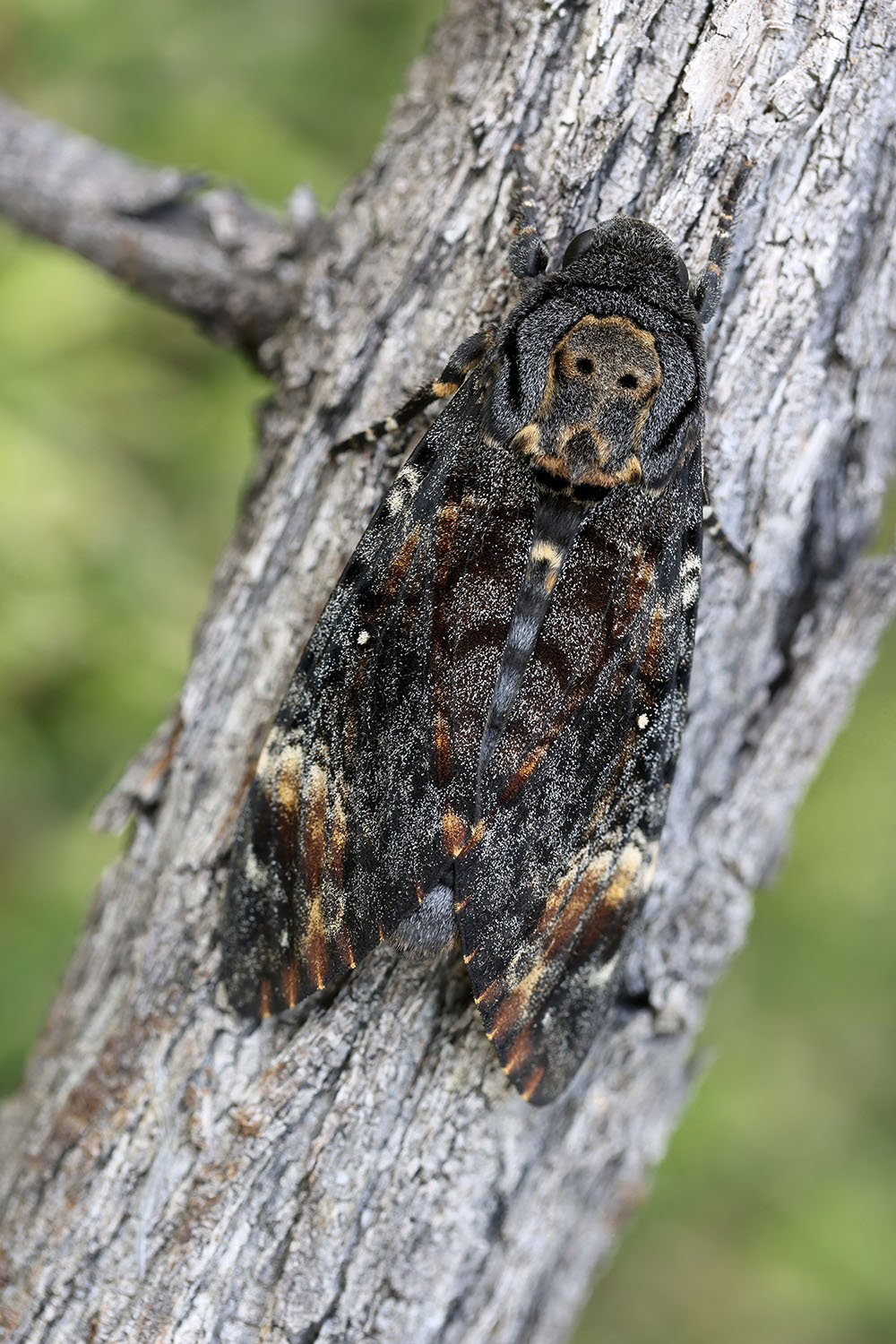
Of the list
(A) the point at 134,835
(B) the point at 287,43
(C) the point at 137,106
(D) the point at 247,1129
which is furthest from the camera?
(B) the point at 287,43

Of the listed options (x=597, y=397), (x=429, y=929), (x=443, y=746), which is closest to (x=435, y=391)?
(x=597, y=397)

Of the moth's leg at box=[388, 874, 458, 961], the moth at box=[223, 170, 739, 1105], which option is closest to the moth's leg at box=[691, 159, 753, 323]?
the moth at box=[223, 170, 739, 1105]

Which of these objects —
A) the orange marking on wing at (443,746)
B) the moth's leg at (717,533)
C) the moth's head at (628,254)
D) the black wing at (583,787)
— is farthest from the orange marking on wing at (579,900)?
the moth's head at (628,254)

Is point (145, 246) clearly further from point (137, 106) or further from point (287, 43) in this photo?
point (287, 43)

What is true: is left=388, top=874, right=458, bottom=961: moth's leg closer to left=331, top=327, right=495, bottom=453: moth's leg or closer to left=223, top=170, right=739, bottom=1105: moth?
left=223, top=170, right=739, bottom=1105: moth

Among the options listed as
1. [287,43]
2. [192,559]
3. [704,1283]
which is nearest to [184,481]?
[192,559]

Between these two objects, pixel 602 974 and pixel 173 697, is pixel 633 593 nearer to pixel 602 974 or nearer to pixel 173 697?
pixel 602 974

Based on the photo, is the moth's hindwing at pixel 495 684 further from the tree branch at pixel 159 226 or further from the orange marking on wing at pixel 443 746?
the tree branch at pixel 159 226
